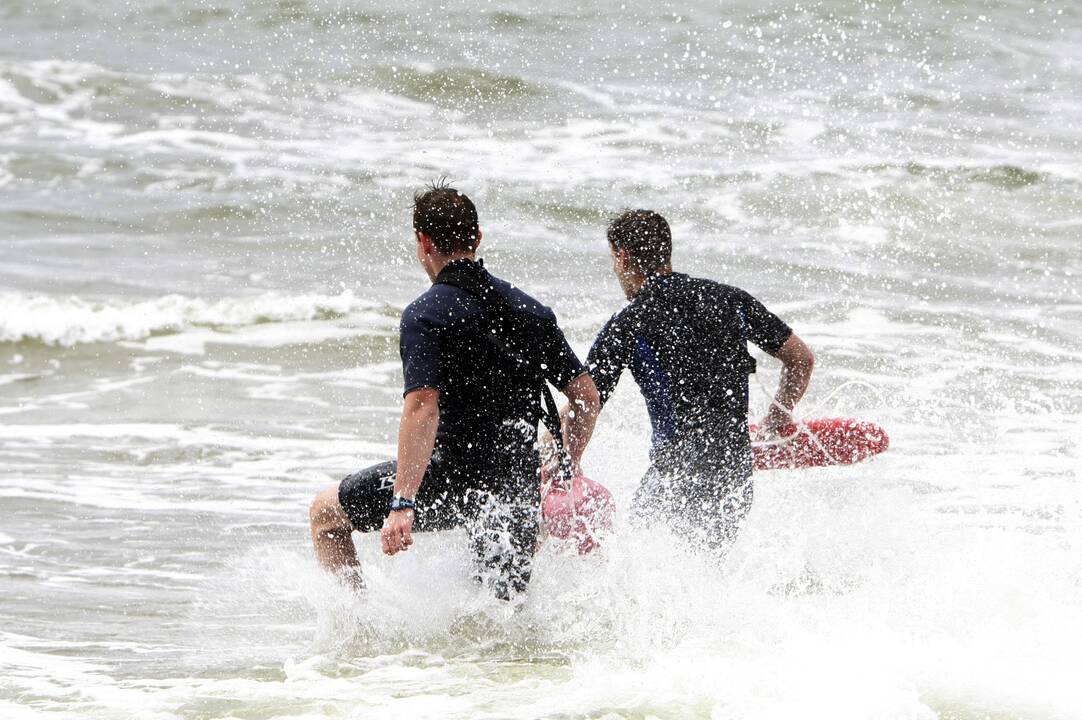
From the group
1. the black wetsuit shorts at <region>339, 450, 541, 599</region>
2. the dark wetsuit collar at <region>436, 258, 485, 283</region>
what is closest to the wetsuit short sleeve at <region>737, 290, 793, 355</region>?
the black wetsuit shorts at <region>339, 450, 541, 599</region>

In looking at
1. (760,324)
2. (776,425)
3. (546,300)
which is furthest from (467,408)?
(546,300)

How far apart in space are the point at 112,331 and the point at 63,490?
192 inches

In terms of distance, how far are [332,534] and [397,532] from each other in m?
0.63

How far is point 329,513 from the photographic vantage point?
16.7 ft

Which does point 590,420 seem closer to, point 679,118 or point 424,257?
point 424,257

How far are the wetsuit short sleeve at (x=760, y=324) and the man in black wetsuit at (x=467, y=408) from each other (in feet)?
2.47

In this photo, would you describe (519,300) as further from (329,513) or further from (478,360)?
(329,513)

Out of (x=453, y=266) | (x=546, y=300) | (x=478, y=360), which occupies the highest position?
(x=453, y=266)

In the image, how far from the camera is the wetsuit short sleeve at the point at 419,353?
4.68 meters

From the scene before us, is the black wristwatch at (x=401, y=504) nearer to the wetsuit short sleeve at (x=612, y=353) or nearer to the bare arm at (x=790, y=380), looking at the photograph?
the wetsuit short sleeve at (x=612, y=353)

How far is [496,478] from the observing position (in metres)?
4.96

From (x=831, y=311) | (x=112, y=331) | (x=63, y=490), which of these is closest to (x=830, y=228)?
(x=831, y=311)

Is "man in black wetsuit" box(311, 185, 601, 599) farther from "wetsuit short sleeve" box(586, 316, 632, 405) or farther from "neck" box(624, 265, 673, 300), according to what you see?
"neck" box(624, 265, 673, 300)

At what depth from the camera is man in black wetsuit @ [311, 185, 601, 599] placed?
15.4 ft
